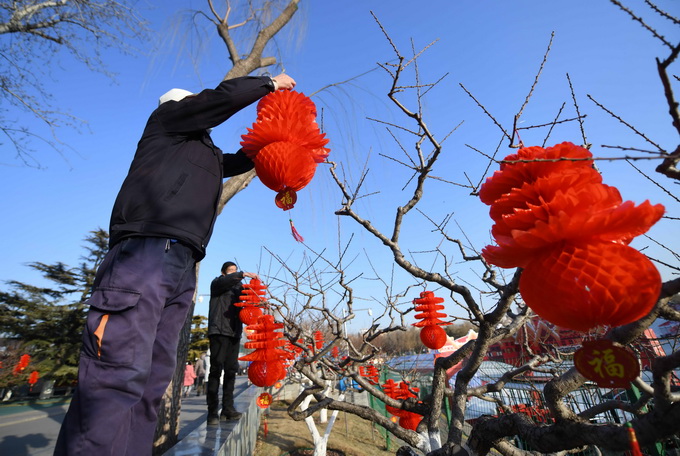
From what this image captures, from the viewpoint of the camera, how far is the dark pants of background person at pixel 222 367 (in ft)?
13.5

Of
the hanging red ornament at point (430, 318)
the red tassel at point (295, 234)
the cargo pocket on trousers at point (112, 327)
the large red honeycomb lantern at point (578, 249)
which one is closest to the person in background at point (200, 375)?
the hanging red ornament at point (430, 318)

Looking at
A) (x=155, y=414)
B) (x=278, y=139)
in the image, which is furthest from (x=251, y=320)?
(x=278, y=139)

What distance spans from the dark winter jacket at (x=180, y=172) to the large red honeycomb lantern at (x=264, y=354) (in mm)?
2252

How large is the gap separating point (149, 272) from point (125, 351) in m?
0.30

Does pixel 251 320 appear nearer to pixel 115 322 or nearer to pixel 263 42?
pixel 115 322

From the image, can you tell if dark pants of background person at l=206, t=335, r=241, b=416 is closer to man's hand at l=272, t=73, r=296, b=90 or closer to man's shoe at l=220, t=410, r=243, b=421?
man's shoe at l=220, t=410, r=243, b=421

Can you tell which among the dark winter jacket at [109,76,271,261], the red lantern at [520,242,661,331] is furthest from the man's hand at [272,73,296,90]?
the red lantern at [520,242,661,331]

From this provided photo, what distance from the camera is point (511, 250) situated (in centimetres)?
93

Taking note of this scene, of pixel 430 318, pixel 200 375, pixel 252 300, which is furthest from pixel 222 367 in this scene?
pixel 200 375

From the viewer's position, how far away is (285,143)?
1762 millimetres

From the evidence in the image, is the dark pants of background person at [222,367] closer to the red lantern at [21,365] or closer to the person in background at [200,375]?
the person in background at [200,375]

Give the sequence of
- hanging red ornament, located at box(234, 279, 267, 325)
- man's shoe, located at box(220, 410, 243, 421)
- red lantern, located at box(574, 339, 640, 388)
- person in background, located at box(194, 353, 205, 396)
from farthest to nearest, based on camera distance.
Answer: person in background, located at box(194, 353, 205, 396) < man's shoe, located at box(220, 410, 243, 421) < hanging red ornament, located at box(234, 279, 267, 325) < red lantern, located at box(574, 339, 640, 388)

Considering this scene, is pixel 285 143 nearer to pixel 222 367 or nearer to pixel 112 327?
pixel 112 327

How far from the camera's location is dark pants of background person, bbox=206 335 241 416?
411 cm
